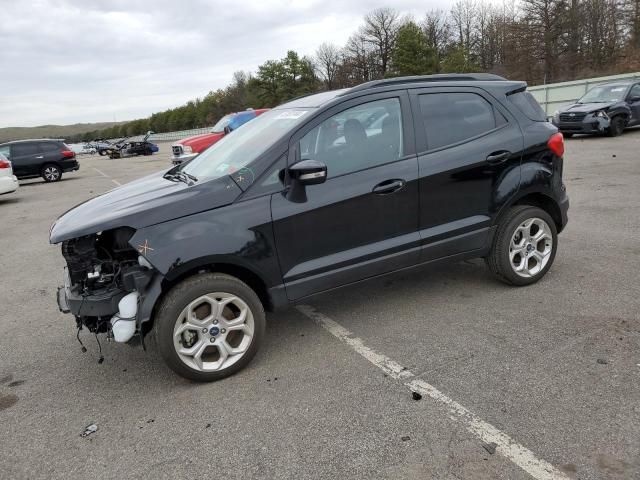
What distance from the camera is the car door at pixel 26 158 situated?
19.2 metres

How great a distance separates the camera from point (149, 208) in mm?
3242

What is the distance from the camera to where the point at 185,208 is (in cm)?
326

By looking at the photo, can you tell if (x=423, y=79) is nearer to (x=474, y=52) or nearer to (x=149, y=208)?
(x=149, y=208)

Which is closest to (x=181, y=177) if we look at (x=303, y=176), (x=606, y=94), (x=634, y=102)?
(x=303, y=176)

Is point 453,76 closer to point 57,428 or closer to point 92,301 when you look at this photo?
point 92,301

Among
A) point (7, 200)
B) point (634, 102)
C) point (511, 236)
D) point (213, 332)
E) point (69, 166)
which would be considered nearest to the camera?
point (213, 332)

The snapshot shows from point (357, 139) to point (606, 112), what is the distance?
15.3m

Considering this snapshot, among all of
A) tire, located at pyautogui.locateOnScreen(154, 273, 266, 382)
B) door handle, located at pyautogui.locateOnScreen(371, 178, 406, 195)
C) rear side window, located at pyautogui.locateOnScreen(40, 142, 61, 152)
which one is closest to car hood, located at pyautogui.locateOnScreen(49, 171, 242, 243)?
tire, located at pyautogui.locateOnScreen(154, 273, 266, 382)

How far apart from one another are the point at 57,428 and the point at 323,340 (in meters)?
1.83

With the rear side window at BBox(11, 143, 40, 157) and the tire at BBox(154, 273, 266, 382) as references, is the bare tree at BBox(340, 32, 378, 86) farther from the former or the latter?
the tire at BBox(154, 273, 266, 382)

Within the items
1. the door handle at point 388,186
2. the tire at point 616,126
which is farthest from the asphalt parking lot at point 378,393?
the tire at point 616,126

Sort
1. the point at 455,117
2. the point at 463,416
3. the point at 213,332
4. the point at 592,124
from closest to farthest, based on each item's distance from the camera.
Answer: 1. the point at 463,416
2. the point at 213,332
3. the point at 455,117
4. the point at 592,124

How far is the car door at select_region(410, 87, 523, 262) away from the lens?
3969 mm

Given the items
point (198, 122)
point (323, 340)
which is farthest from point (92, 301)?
point (198, 122)
